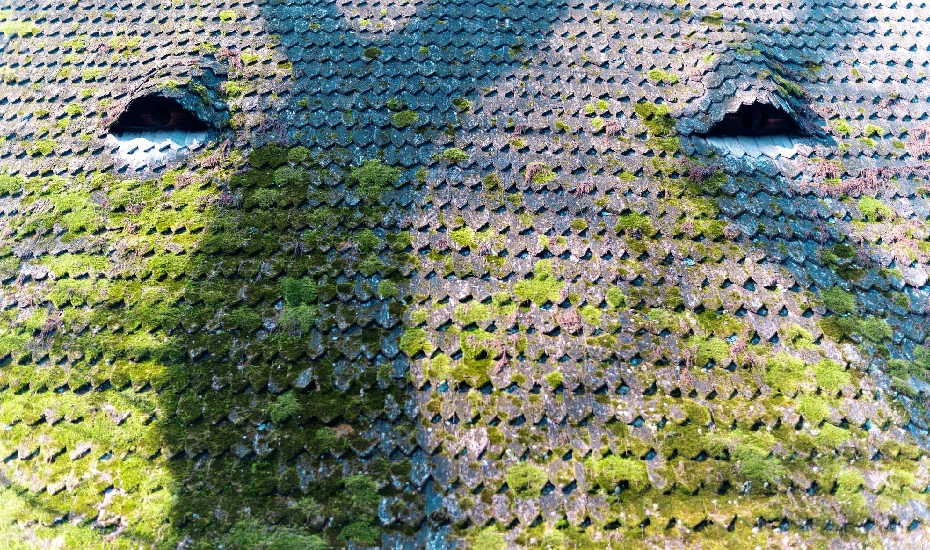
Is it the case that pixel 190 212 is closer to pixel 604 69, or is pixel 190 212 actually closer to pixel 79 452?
pixel 79 452

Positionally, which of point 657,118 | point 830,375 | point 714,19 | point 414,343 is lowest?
point 830,375

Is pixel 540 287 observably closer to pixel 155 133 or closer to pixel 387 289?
pixel 387 289

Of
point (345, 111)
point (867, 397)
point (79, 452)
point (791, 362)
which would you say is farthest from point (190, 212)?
point (867, 397)

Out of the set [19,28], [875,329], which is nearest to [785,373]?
[875,329]

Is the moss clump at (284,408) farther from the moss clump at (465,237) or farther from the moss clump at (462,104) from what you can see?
the moss clump at (462,104)

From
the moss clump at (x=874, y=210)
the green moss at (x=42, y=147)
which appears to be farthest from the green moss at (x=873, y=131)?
the green moss at (x=42, y=147)

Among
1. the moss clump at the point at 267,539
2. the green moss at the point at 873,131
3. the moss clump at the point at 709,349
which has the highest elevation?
the green moss at the point at 873,131

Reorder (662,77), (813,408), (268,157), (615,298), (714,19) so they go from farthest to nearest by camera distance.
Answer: (714,19) < (662,77) < (268,157) < (615,298) < (813,408)
